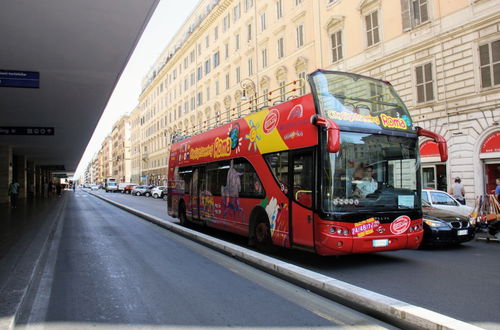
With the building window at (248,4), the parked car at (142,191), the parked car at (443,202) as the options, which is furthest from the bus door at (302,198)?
the parked car at (142,191)

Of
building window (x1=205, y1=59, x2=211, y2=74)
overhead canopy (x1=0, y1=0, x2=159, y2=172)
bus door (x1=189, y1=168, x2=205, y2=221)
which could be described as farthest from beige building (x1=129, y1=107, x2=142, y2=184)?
bus door (x1=189, y1=168, x2=205, y2=221)

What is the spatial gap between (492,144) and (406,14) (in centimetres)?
796

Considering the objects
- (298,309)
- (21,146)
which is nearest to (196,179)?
(298,309)

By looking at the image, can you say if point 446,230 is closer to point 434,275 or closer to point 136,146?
point 434,275

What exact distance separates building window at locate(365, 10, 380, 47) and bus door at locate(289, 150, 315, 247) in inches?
674

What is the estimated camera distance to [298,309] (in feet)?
16.5

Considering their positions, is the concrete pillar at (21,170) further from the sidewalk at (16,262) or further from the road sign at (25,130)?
the sidewalk at (16,262)

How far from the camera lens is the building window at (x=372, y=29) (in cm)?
2233

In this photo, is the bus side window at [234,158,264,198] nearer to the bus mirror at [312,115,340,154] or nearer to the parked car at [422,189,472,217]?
the bus mirror at [312,115,340,154]

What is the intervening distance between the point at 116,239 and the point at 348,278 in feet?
24.4

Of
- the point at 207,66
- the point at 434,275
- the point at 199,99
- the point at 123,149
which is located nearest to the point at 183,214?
the point at 434,275

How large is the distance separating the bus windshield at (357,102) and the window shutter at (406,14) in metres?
14.1

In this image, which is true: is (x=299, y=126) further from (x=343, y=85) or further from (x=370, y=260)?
(x=370, y=260)

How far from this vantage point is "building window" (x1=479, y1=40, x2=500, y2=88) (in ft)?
54.5
